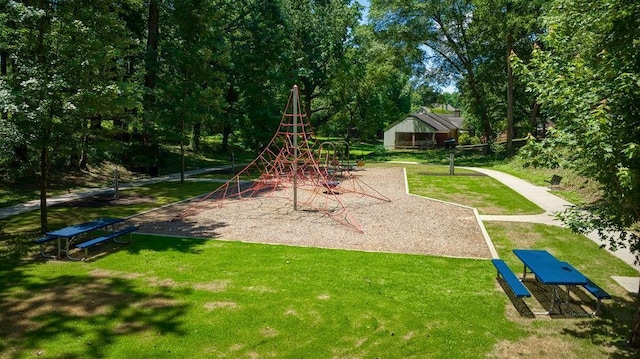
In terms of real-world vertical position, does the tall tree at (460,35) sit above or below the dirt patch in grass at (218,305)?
above

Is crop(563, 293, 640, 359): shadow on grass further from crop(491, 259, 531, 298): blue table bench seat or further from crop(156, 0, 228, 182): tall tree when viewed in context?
crop(156, 0, 228, 182): tall tree

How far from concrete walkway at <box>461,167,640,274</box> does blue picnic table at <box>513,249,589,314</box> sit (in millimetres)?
1162

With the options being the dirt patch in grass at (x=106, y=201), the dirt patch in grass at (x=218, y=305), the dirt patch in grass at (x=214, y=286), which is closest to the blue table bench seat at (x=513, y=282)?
the dirt patch in grass at (x=218, y=305)

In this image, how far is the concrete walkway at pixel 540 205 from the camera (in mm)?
10992

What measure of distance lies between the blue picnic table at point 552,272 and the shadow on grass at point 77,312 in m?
6.19

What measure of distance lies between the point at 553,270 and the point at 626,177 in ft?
11.7

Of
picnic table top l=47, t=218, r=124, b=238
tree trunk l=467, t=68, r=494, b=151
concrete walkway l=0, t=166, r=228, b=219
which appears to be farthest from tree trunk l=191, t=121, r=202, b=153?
tree trunk l=467, t=68, r=494, b=151

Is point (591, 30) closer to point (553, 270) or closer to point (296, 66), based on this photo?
point (553, 270)

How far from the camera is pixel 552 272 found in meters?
7.74

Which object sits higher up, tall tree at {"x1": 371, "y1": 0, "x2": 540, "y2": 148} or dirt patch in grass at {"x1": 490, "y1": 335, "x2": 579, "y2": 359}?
tall tree at {"x1": 371, "y1": 0, "x2": 540, "y2": 148}

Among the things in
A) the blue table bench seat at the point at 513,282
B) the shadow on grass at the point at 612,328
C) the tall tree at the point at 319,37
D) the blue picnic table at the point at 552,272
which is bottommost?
the shadow on grass at the point at 612,328

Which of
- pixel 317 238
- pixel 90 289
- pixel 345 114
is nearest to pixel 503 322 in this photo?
pixel 317 238

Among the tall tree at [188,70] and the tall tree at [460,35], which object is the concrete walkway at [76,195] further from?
the tall tree at [460,35]

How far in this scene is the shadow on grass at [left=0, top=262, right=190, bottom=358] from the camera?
20.6ft
